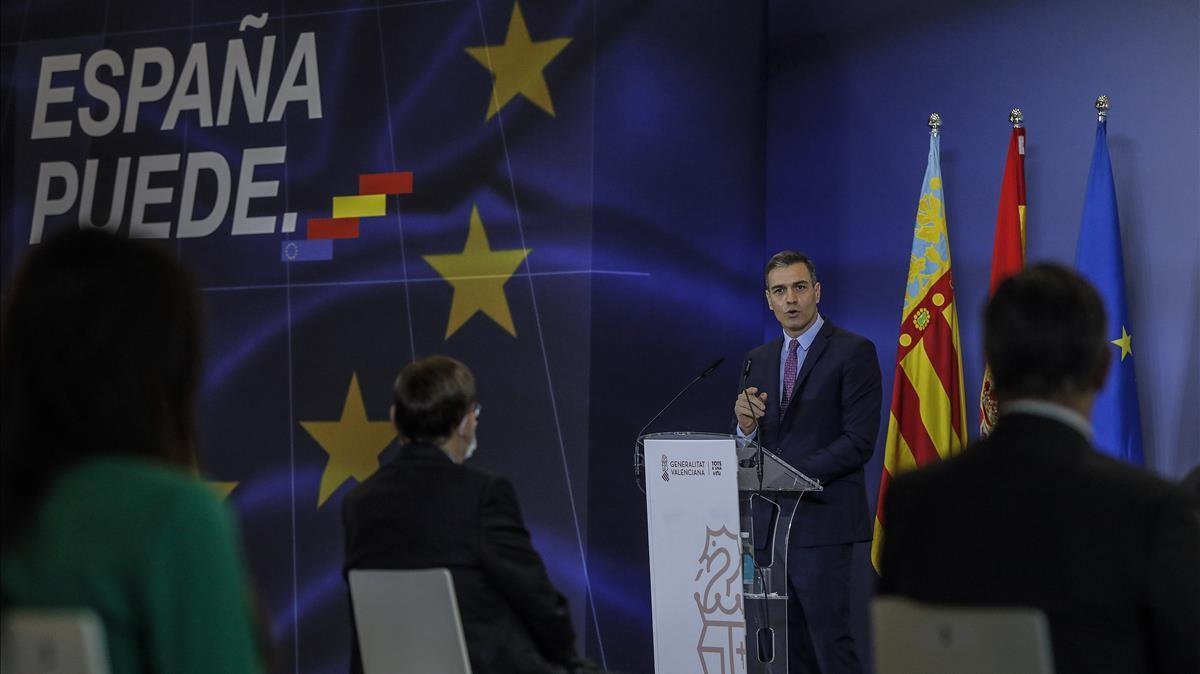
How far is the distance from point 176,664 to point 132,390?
0.30 metres

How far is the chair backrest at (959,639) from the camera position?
1769 mm

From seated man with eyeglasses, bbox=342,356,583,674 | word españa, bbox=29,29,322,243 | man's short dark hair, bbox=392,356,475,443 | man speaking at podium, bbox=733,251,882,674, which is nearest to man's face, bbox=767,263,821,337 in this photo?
man speaking at podium, bbox=733,251,882,674

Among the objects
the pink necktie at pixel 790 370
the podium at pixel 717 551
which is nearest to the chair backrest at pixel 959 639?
the podium at pixel 717 551

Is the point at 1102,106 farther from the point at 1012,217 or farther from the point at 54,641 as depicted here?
the point at 54,641

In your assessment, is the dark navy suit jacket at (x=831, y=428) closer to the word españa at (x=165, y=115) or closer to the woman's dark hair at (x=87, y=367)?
the word españa at (x=165, y=115)

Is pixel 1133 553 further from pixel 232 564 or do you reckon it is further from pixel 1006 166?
pixel 1006 166

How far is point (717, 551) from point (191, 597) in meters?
3.48

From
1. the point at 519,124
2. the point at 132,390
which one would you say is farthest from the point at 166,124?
the point at 132,390

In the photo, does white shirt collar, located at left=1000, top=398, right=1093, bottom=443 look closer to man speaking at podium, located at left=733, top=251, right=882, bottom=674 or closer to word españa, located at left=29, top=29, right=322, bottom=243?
man speaking at podium, located at left=733, top=251, right=882, bottom=674

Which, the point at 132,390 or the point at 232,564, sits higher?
the point at 132,390

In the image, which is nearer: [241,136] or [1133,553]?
[1133,553]

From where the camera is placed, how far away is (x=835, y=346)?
5.22 meters

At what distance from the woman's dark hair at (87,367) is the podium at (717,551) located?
3.34 metres

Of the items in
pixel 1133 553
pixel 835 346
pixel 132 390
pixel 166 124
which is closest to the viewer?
pixel 132 390
